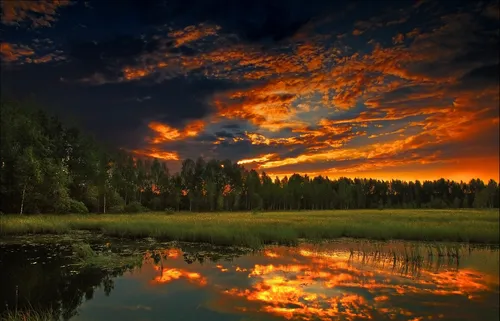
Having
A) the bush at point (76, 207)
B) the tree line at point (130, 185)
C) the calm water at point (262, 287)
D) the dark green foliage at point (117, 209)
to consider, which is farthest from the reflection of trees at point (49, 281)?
the dark green foliage at point (117, 209)

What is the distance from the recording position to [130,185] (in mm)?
89125

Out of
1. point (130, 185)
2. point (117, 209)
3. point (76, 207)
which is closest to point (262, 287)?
point (76, 207)

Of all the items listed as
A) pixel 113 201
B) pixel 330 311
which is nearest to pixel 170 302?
pixel 330 311

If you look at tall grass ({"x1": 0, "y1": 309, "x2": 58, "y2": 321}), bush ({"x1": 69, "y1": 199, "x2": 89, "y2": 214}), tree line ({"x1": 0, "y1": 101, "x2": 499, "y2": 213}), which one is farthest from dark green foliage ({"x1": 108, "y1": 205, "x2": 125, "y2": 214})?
tall grass ({"x1": 0, "y1": 309, "x2": 58, "y2": 321})

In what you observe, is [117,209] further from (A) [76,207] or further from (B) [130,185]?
(B) [130,185]

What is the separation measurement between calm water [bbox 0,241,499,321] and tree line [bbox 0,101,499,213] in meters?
28.4

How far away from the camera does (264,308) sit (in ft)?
40.0

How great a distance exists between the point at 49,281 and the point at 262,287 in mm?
9260

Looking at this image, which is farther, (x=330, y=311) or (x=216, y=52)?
(x=216, y=52)

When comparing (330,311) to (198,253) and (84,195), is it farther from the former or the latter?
(84,195)

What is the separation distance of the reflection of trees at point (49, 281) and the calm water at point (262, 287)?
40mm

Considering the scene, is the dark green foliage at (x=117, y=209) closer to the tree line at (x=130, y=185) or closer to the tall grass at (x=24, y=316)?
the tree line at (x=130, y=185)

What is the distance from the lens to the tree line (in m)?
46.1

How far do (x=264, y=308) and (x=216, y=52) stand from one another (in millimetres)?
22437
